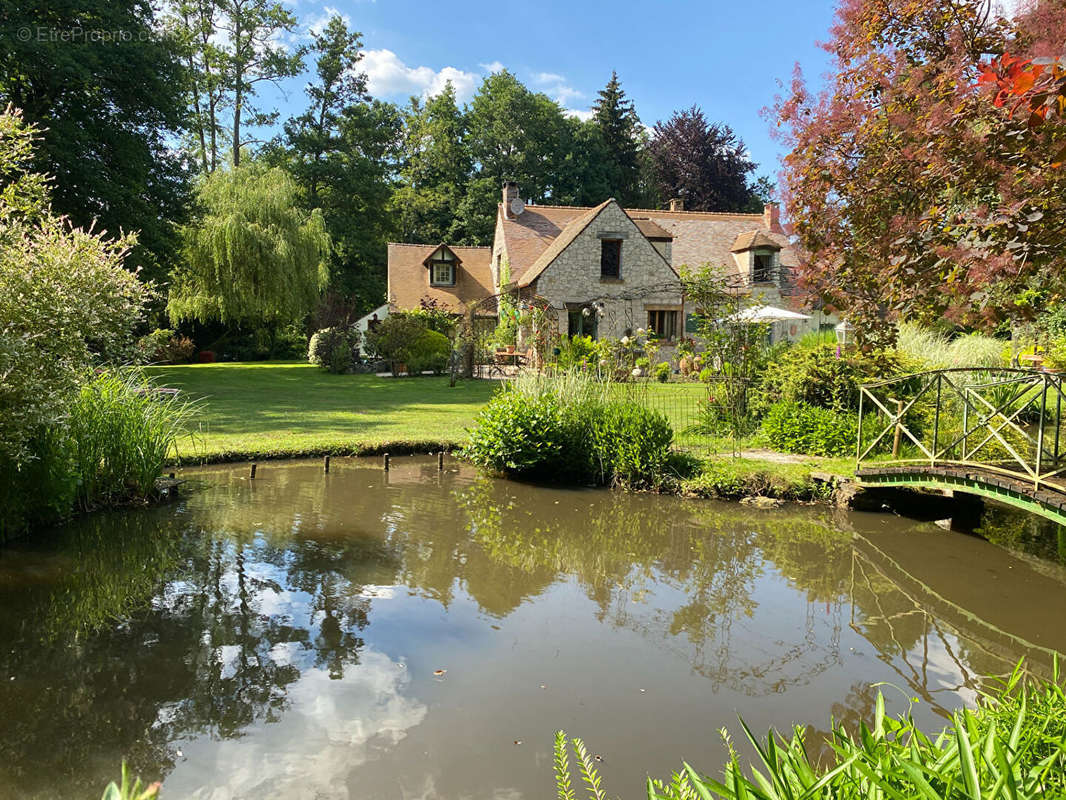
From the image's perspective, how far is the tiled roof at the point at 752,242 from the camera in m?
27.4

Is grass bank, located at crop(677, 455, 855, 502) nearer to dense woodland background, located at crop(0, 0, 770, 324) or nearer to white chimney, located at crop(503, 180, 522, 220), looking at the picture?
dense woodland background, located at crop(0, 0, 770, 324)

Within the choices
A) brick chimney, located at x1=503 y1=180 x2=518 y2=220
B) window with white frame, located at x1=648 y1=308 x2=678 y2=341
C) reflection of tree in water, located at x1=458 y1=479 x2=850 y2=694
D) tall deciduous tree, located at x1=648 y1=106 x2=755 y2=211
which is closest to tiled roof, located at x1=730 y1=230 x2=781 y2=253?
window with white frame, located at x1=648 y1=308 x2=678 y2=341

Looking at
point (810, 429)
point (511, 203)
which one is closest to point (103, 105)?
point (511, 203)

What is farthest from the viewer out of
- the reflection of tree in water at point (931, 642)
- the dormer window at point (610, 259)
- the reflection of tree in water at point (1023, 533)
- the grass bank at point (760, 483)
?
the dormer window at point (610, 259)

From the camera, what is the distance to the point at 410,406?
15445 millimetres

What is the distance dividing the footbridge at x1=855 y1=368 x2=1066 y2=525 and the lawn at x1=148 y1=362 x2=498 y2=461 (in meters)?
6.13

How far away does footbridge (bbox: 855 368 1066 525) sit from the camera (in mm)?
6078

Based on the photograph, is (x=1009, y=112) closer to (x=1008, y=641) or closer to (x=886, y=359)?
(x=1008, y=641)

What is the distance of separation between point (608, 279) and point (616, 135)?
831 inches

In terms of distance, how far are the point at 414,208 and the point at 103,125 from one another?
24415 mm

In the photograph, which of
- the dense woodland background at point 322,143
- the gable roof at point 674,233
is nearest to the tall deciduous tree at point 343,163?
the dense woodland background at point 322,143

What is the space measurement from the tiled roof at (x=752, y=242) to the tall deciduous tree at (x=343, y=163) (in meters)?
18.6

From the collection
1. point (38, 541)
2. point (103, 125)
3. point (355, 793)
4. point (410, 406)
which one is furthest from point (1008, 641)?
point (103, 125)

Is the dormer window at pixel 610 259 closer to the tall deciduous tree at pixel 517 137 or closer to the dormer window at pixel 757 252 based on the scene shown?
the dormer window at pixel 757 252
